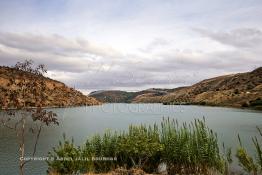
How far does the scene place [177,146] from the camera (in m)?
21.9

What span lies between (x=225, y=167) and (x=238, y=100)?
158 m

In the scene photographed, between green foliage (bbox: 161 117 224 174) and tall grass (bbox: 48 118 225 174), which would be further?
green foliage (bbox: 161 117 224 174)

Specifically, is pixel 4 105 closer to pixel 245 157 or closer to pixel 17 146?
pixel 245 157

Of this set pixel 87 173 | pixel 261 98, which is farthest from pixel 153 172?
pixel 261 98

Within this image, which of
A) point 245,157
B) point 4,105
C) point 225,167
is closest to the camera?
point 4,105

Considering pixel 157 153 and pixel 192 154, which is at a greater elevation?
pixel 157 153

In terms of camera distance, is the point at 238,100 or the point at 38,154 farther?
the point at 238,100

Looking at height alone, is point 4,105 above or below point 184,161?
above

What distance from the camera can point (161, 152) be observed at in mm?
21656

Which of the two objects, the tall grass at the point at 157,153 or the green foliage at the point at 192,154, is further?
the green foliage at the point at 192,154

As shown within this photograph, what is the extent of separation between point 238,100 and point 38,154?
497ft

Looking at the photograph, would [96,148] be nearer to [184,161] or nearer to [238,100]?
[184,161]

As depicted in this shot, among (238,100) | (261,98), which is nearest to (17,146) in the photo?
(261,98)

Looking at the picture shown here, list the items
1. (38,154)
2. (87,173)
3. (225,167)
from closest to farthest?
(87,173) < (225,167) < (38,154)
